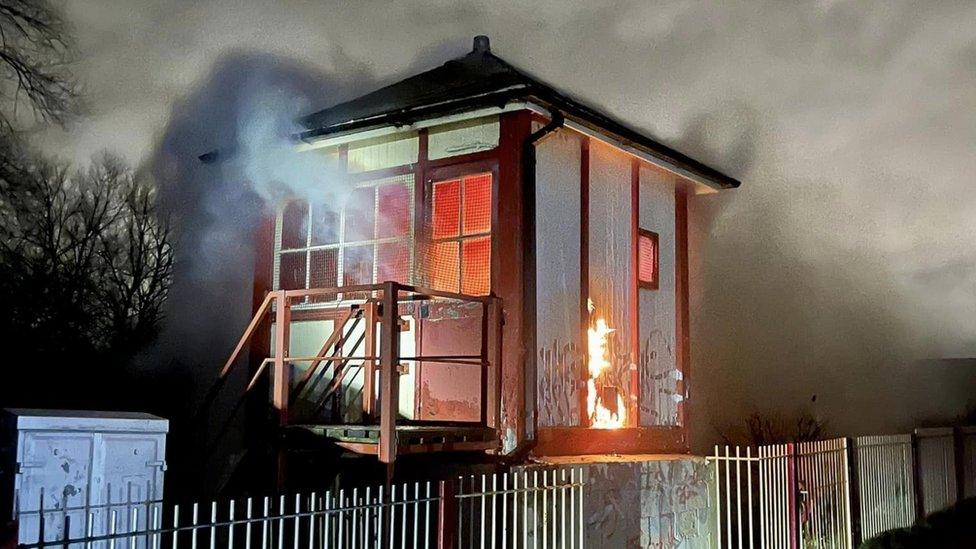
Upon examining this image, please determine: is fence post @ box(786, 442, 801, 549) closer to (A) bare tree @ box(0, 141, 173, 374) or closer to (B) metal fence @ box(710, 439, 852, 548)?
→ (B) metal fence @ box(710, 439, 852, 548)

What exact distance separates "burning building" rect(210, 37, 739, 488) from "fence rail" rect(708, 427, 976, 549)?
5.99 feet

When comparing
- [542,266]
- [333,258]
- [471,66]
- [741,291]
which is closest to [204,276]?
[333,258]

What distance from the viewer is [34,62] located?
55.5 ft

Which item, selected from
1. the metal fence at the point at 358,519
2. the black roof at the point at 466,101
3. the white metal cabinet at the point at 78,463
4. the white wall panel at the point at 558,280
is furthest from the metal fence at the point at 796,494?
the white metal cabinet at the point at 78,463

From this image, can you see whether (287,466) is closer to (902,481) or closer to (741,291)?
(902,481)

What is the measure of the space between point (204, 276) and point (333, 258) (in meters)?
4.35

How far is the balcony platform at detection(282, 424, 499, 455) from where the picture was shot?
8.87 m

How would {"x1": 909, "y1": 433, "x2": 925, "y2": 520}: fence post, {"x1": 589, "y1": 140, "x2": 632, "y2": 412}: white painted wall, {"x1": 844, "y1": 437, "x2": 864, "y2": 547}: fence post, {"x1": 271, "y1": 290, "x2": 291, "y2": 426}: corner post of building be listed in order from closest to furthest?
1. {"x1": 271, "y1": 290, "x2": 291, "y2": 426}: corner post of building
2. {"x1": 589, "y1": 140, "x2": 632, "y2": 412}: white painted wall
3. {"x1": 844, "y1": 437, "x2": 864, "y2": 547}: fence post
4. {"x1": 909, "y1": 433, "x2": 925, "y2": 520}: fence post

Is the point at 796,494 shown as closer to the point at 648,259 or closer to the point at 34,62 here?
the point at 648,259

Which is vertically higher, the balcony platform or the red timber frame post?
the red timber frame post

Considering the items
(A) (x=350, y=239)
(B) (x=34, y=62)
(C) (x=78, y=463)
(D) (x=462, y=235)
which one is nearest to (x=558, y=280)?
(D) (x=462, y=235)

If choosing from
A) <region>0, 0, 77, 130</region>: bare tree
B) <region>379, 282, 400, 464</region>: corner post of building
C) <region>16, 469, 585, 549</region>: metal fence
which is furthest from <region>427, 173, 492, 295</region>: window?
<region>0, 0, 77, 130</region>: bare tree

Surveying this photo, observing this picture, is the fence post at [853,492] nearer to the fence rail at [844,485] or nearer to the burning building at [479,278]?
the fence rail at [844,485]

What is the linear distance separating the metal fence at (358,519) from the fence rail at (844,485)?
251 centimetres
